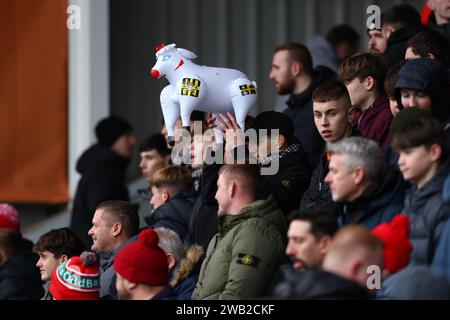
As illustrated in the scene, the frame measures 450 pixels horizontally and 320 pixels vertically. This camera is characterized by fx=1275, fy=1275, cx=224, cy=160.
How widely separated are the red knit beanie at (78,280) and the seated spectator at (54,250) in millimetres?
619

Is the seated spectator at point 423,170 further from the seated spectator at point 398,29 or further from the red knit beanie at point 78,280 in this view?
the seated spectator at point 398,29

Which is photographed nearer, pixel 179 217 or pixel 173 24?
pixel 179 217

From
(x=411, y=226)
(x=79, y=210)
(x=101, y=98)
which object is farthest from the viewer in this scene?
(x=101, y=98)

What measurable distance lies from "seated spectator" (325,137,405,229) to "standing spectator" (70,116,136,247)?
12.2 feet

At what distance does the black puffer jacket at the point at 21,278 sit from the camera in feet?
24.4

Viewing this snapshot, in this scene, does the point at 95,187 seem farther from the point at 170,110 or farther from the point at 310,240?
the point at 310,240

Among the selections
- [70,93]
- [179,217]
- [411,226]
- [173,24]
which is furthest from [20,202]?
[411,226]

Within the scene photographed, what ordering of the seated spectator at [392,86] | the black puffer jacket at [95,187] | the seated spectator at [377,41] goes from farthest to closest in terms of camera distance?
the black puffer jacket at [95,187] < the seated spectator at [377,41] < the seated spectator at [392,86]

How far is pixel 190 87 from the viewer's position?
6.36 m

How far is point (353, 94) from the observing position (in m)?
7.33

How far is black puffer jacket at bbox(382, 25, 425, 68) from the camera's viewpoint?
823 cm

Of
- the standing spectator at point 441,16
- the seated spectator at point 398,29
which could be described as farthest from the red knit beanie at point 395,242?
the standing spectator at point 441,16
